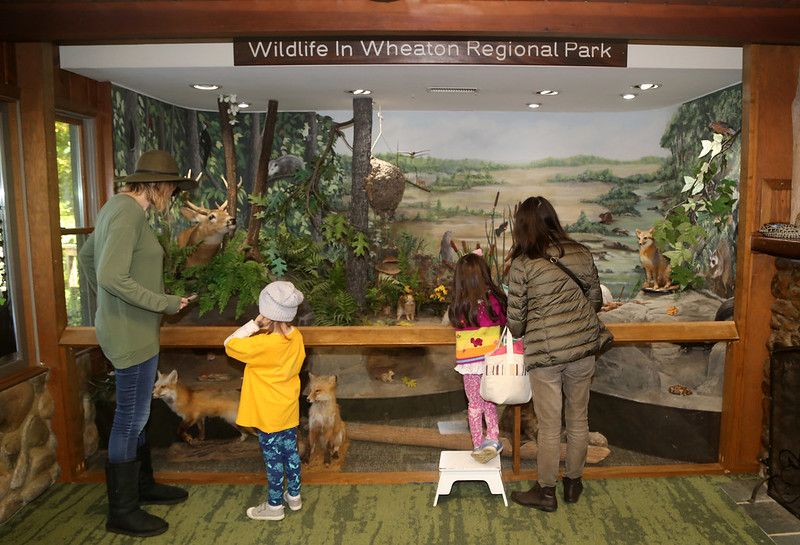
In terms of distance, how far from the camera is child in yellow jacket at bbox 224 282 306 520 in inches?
116

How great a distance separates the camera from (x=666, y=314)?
506 centimetres

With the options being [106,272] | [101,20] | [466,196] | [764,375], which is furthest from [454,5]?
[466,196]

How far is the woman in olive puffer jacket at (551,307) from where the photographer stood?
3.01 m

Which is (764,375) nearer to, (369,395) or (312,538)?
(369,395)

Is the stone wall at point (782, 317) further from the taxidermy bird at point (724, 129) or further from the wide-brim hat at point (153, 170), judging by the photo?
the wide-brim hat at point (153, 170)

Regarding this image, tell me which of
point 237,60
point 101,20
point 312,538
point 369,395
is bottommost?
point 312,538

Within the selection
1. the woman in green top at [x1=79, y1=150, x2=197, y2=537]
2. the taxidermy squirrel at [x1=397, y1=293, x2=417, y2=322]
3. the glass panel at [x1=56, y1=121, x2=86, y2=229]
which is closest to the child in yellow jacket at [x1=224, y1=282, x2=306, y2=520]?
the woman in green top at [x1=79, y1=150, x2=197, y2=537]

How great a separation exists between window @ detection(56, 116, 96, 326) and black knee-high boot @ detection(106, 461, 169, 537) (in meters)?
1.19

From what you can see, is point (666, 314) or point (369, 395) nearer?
point (369, 395)

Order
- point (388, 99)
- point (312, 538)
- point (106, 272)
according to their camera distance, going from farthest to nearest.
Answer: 1. point (388, 99)
2. point (312, 538)
3. point (106, 272)

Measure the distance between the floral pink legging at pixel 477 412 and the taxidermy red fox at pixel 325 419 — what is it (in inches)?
32.1

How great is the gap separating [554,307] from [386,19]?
1878 millimetres

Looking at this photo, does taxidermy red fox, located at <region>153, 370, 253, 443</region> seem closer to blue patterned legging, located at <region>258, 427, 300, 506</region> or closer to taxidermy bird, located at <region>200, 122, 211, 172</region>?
blue patterned legging, located at <region>258, 427, 300, 506</region>

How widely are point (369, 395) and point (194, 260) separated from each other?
2314mm
